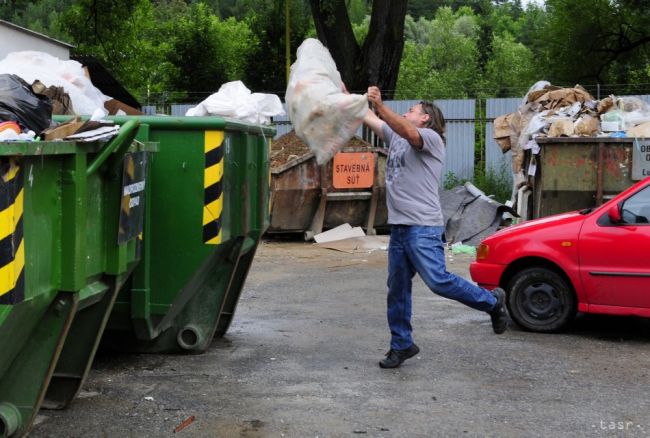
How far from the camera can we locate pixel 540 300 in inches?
302

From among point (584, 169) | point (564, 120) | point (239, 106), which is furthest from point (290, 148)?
point (239, 106)

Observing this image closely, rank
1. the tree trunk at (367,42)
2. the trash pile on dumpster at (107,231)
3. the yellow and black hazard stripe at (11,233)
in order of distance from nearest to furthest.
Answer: the yellow and black hazard stripe at (11,233) → the trash pile on dumpster at (107,231) → the tree trunk at (367,42)

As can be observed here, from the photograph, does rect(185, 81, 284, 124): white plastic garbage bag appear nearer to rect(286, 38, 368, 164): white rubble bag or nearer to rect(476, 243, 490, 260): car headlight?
rect(286, 38, 368, 164): white rubble bag

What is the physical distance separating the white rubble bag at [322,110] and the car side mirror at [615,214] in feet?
8.29

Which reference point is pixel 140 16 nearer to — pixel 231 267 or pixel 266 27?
pixel 266 27

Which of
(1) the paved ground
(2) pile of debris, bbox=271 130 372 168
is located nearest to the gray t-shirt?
(1) the paved ground

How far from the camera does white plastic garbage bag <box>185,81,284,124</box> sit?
775 cm

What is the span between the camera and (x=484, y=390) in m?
5.79

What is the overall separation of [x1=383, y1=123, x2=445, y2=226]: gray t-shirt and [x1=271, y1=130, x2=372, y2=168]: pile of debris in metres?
7.63

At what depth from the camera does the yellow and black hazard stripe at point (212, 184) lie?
5.98 metres

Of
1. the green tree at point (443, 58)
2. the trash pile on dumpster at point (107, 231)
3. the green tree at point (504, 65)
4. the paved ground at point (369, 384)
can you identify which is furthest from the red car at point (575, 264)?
the green tree at point (504, 65)

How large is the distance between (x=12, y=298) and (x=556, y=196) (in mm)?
9016

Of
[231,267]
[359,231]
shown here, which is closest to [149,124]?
[231,267]

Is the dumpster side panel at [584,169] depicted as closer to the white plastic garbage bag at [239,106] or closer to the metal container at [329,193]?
the metal container at [329,193]
